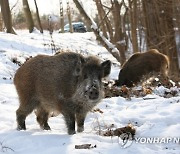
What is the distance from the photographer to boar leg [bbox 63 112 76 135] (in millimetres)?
5145

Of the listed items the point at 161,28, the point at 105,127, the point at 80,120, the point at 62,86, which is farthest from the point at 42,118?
the point at 161,28

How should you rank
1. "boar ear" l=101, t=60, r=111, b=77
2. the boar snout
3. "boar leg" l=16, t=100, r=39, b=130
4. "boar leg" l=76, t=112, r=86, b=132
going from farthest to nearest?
"boar leg" l=16, t=100, r=39, b=130 < "boar leg" l=76, t=112, r=86, b=132 < "boar ear" l=101, t=60, r=111, b=77 < the boar snout

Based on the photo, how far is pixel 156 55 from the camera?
9688 mm

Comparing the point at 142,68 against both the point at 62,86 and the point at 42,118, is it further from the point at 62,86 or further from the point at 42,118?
the point at 62,86

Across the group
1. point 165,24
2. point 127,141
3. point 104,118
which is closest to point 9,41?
point 165,24

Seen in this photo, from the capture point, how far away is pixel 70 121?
16.9 feet

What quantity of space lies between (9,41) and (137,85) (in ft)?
Result: 20.8

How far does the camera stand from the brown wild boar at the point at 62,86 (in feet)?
16.5

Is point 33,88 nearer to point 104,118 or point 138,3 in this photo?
point 104,118

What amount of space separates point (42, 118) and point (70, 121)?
66 cm

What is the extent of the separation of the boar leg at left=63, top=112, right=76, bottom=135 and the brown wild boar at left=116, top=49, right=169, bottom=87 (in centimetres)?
427

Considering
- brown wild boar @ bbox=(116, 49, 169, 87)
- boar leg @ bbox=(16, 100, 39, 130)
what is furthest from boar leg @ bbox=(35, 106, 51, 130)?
brown wild boar @ bbox=(116, 49, 169, 87)

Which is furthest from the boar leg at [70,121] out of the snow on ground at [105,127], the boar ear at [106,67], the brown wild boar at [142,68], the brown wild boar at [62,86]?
the brown wild boar at [142,68]

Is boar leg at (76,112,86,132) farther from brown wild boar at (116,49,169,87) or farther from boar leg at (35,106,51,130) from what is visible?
brown wild boar at (116,49,169,87)
